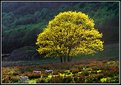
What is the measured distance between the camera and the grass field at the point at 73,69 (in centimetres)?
2650

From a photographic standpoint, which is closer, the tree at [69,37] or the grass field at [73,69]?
the grass field at [73,69]

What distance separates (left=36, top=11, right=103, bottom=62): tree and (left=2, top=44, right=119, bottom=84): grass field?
1.20 feet

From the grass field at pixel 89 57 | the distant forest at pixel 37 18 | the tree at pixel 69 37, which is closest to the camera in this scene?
the grass field at pixel 89 57

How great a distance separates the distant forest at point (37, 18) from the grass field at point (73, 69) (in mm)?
703

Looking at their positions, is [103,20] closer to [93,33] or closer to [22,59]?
[93,33]

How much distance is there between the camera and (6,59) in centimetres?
2688

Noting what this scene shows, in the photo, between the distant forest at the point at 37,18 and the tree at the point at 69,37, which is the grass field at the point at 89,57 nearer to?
the tree at the point at 69,37

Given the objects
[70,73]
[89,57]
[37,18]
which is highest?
[37,18]

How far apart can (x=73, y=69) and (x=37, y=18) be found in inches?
109

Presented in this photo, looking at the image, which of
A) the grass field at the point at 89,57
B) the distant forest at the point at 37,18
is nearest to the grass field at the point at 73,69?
the grass field at the point at 89,57

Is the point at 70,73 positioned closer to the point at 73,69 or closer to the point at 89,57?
the point at 73,69

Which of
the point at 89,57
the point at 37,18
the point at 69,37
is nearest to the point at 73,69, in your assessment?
the point at 89,57

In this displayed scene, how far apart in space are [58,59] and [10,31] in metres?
2.44

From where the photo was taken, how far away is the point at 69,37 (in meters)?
27.4
